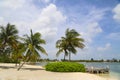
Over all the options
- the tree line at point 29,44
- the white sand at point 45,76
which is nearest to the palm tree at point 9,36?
the tree line at point 29,44

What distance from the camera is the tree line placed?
3806cm

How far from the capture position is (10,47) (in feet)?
141

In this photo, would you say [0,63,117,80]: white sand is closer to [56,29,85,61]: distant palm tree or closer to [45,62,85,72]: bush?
[45,62,85,72]: bush

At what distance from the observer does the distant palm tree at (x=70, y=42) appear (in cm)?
4669

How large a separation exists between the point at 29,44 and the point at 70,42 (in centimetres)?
1204

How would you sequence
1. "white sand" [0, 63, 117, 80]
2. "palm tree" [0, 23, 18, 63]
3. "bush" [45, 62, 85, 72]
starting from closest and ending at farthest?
"white sand" [0, 63, 117, 80], "bush" [45, 62, 85, 72], "palm tree" [0, 23, 18, 63]

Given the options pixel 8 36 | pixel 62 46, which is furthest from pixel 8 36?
pixel 62 46

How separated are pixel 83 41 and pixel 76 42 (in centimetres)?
154

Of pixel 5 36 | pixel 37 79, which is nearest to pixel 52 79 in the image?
pixel 37 79

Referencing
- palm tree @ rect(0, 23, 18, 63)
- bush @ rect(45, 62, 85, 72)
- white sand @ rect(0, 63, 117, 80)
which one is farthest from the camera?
palm tree @ rect(0, 23, 18, 63)

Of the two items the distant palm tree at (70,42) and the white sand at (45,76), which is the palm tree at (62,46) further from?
the white sand at (45,76)

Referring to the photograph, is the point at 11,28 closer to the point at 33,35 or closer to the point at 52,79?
the point at 33,35

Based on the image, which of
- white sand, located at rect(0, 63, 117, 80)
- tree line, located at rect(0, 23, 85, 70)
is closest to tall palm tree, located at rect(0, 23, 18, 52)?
tree line, located at rect(0, 23, 85, 70)

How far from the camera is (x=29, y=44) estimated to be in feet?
123
